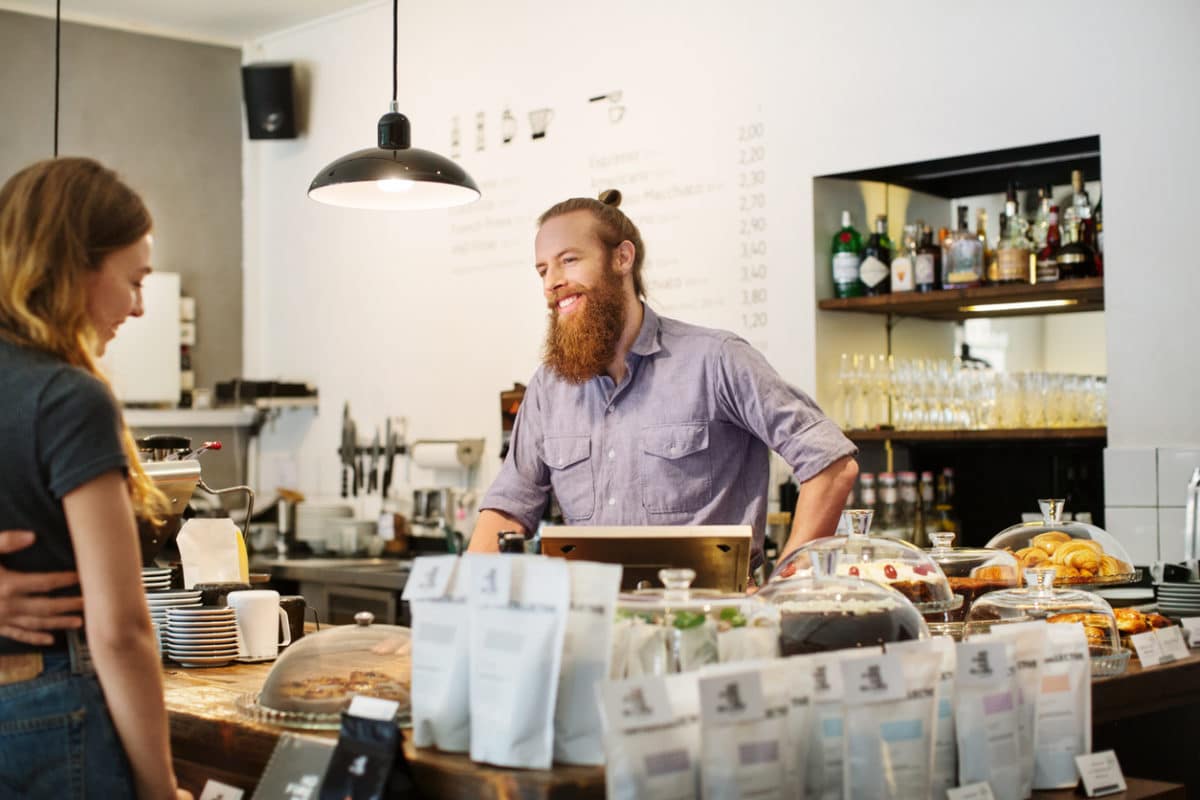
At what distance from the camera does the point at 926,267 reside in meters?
4.81

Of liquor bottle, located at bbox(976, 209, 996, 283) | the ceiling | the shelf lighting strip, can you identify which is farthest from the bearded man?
the ceiling

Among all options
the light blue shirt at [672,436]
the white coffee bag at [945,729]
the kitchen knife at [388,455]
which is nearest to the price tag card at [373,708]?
the white coffee bag at [945,729]

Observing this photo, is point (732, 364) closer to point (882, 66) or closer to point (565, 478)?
point (565, 478)

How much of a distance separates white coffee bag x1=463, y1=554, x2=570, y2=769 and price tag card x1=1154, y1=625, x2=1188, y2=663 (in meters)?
1.33

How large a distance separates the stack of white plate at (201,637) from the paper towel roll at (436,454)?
10.8 feet

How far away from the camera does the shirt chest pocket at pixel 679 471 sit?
3330 millimetres

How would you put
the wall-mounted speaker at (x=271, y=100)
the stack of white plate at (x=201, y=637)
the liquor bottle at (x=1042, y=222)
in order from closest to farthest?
the stack of white plate at (x=201, y=637)
the liquor bottle at (x=1042, y=222)
the wall-mounted speaker at (x=271, y=100)

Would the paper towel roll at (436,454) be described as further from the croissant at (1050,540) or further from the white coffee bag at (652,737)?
the white coffee bag at (652,737)

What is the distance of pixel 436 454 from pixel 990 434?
8.22 feet

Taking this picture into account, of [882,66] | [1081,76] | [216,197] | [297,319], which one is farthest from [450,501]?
[1081,76]

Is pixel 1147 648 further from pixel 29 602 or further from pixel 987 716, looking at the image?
pixel 29 602

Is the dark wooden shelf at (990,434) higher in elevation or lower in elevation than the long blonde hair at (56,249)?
lower

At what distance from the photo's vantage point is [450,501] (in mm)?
6059

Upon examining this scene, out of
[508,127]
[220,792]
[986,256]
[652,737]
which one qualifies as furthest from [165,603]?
[508,127]
